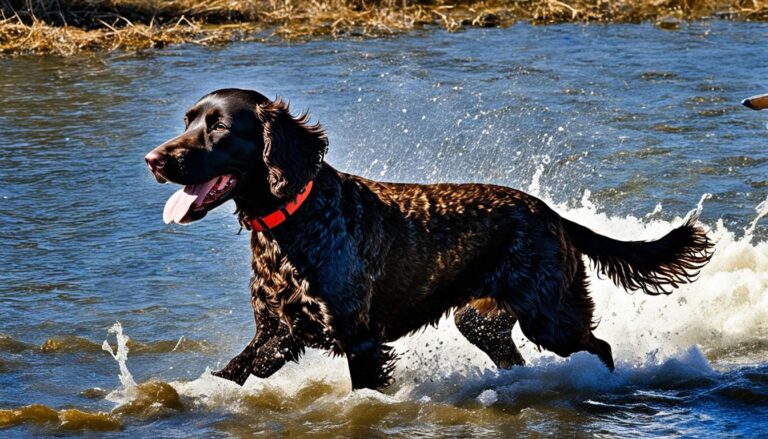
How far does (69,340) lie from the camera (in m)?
6.96

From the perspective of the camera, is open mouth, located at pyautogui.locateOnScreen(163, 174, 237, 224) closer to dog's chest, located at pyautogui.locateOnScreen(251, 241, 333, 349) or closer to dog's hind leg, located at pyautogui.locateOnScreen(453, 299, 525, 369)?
dog's chest, located at pyautogui.locateOnScreen(251, 241, 333, 349)

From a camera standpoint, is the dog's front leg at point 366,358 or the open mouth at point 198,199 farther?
the dog's front leg at point 366,358

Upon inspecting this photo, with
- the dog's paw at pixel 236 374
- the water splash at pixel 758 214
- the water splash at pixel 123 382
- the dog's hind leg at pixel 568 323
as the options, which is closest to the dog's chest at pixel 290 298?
the dog's paw at pixel 236 374

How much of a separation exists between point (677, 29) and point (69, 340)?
393 inches

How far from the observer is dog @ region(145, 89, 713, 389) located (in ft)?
18.5

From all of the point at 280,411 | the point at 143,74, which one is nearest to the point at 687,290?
the point at 280,411

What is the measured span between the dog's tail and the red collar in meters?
1.50

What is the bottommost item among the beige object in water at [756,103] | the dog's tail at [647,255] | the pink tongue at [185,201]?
the dog's tail at [647,255]

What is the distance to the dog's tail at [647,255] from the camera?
6.48 meters

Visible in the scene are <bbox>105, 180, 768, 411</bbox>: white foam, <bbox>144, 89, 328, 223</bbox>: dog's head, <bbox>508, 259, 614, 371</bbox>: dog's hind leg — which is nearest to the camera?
<bbox>144, 89, 328, 223</bbox>: dog's head

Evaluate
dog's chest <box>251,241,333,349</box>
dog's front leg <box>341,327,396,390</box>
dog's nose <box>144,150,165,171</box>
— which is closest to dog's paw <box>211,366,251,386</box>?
dog's chest <box>251,241,333,349</box>

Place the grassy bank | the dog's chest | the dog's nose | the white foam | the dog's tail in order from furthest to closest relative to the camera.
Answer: the grassy bank → the dog's tail → the white foam → the dog's chest → the dog's nose

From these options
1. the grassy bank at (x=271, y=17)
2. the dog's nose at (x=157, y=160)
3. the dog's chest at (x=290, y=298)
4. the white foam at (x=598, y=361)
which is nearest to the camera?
the dog's nose at (x=157, y=160)

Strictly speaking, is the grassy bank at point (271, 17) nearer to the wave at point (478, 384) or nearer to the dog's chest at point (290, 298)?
the wave at point (478, 384)
